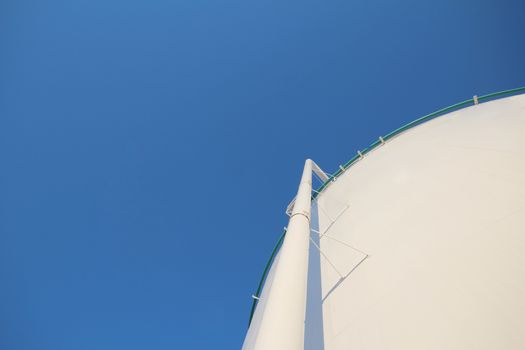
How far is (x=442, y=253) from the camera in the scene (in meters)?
2.28

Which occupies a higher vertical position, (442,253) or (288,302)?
(442,253)

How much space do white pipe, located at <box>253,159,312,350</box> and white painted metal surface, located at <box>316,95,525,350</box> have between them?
75cm

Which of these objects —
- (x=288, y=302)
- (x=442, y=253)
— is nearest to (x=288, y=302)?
(x=288, y=302)

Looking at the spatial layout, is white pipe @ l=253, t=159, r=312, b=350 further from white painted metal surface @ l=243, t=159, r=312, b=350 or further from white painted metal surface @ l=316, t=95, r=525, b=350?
white painted metal surface @ l=316, t=95, r=525, b=350

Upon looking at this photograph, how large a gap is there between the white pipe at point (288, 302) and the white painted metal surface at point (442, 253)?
29.6 inches

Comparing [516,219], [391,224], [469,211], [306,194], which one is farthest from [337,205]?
[516,219]

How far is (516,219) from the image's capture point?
6.93 ft

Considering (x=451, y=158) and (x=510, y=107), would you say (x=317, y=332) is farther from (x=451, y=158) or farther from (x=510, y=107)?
(x=510, y=107)

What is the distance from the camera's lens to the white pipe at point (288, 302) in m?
1.59

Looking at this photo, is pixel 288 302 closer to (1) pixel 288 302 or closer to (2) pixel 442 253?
(1) pixel 288 302

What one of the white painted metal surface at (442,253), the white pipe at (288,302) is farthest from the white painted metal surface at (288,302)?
the white painted metal surface at (442,253)

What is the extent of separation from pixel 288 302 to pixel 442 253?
5.39ft

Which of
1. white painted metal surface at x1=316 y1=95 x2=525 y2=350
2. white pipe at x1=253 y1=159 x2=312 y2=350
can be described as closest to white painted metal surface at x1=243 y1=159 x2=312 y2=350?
white pipe at x1=253 y1=159 x2=312 y2=350

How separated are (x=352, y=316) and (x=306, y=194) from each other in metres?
2.28
